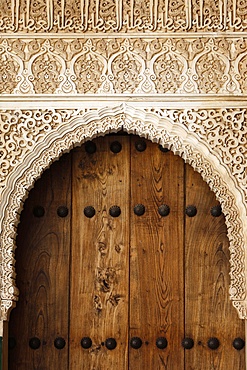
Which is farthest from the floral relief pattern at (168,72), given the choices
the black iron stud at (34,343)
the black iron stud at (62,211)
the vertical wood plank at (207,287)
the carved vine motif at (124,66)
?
the black iron stud at (34,343)

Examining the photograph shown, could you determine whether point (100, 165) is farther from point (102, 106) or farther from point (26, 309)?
point (26, 309)

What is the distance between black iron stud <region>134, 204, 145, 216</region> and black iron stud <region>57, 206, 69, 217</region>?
0.27 meters

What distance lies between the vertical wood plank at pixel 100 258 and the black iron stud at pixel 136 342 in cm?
3

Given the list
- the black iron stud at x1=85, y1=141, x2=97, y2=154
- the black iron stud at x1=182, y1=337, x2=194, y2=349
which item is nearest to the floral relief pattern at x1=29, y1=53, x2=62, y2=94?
the black iron stud at x1=85, y1=141, x2=97, y2=154

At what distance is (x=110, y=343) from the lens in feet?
12.3

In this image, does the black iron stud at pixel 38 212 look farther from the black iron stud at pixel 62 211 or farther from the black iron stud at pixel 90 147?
the black iron stud at pixel 90 147

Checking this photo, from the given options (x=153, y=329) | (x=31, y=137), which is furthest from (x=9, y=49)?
(x=153, y=329)

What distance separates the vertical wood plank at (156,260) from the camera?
376cm

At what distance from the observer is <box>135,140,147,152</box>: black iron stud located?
3863 millimetres

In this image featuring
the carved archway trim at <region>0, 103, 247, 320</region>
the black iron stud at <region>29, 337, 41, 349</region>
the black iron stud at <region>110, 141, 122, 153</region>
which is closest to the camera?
the carved archway trim at <region>0, 103, 247, 320</region>

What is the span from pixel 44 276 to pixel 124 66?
863 millimetres

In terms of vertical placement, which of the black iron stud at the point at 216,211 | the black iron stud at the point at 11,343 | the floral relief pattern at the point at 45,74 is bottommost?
the black iron stud at the point at 11,343

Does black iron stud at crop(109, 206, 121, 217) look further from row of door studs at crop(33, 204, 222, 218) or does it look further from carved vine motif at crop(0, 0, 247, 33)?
carved vine motif at crop(0, 0, 247, 33)

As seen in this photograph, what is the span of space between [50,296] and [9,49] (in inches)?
37.7
